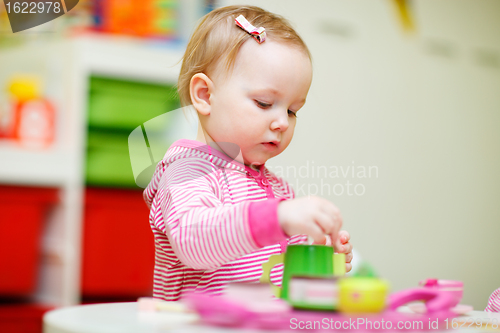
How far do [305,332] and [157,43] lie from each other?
160cm

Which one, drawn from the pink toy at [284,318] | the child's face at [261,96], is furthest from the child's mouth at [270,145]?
the pink toy at [284,318]

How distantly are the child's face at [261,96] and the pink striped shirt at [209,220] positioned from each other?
0.14ft

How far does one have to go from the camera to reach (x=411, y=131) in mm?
2328

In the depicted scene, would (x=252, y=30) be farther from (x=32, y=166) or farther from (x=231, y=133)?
(x=32, y=166)

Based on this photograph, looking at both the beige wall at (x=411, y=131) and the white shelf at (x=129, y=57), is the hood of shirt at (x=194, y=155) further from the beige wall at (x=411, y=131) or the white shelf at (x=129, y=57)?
the beige wall at (x=411, y=131)

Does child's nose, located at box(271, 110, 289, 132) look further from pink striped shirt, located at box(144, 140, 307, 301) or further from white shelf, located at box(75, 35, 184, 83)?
white shelf, located at box(75, 35, 184, 83)

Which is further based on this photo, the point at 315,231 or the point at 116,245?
the point at 116,245

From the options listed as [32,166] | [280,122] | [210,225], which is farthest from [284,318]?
[32,166]

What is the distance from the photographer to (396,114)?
2.28 meters

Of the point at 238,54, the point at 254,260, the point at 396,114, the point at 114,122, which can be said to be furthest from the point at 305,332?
the point at 396,114

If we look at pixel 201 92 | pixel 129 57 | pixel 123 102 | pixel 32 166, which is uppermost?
pixel 129 57

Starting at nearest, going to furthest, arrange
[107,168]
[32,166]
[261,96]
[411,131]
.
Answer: [261,96] → [32,166] → [107,168] → [411,131]

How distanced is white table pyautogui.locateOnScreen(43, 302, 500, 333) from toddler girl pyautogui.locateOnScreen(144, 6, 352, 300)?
0.35 ft

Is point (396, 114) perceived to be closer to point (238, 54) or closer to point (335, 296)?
point (238, 54)
